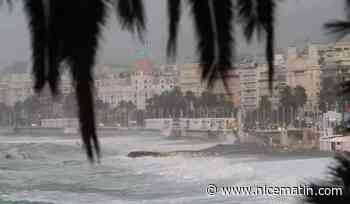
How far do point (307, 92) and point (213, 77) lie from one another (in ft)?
80.3

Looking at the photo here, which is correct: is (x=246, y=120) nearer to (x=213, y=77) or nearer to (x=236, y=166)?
(x=236, y=166)

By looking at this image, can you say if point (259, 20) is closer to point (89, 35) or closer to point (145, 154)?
point (89, 35)

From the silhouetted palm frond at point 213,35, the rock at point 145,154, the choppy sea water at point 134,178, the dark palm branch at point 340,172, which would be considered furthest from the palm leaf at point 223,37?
the rock at point 145,154

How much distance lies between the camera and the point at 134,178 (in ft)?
52.4

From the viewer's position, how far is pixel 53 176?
670 inches

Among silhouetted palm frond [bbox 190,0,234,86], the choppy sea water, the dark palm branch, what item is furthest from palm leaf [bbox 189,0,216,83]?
the choppy sea water

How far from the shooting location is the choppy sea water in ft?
38.3

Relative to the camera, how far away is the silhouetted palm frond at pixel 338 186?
2.10ft

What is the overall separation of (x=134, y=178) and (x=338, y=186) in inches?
609

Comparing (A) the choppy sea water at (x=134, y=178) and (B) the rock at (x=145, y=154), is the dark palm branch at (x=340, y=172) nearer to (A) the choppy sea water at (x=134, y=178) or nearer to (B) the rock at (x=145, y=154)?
(A) the choppy sea water at (x=134, y=178)

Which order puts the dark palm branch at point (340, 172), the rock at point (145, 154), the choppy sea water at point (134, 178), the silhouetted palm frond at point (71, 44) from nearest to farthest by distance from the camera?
1. the silhouetted palm frond at point (71, 44)
2. the dark palm branch at point (340, 172)
3. the choppy sea water at point (134, 178)
4. the rock at point (145, 154)

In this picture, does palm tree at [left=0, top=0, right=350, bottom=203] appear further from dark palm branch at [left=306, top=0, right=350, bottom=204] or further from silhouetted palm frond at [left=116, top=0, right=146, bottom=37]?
dark palm branch at [left=306, top=0, right=350, bottom=204]

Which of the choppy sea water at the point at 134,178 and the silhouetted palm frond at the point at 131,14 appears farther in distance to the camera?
the choppy sea water at the point at 134,178

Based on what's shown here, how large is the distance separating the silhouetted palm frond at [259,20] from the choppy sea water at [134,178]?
21.3ft
